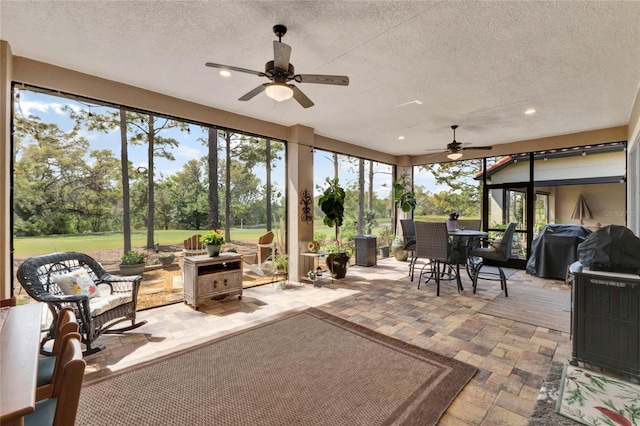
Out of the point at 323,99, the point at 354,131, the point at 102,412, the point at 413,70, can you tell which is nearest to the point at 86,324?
the point at 102,412

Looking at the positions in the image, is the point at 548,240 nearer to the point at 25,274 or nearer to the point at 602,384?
the point at 602,384

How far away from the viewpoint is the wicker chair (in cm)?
244

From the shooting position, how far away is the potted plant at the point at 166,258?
491 centimetres

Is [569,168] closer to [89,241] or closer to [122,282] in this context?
[122,282]

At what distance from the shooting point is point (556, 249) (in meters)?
5.32

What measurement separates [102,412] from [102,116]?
379 cm

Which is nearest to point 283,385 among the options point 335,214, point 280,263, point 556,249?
point 280,263

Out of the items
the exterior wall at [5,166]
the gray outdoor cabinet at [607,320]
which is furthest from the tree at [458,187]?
A: the exterior wall at [5,166]

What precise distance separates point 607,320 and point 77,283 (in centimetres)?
469

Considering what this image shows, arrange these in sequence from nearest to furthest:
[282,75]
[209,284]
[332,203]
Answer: [282,75] < [209,284] < [332,203]

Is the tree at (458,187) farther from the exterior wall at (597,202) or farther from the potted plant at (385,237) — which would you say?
the exterior wall at (597,202)

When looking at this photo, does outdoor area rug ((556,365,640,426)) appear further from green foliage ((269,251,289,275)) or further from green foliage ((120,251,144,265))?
green foliage ((120,251,144,265))

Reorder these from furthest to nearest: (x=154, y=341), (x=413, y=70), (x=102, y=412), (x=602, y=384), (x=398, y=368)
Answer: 1. (x=413, y=70)
2. (x=154, y=341)
3. (x=398, y=368)
4. (x=602, y=384)
5. (x=102, y=412)

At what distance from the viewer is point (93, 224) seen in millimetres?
3873
